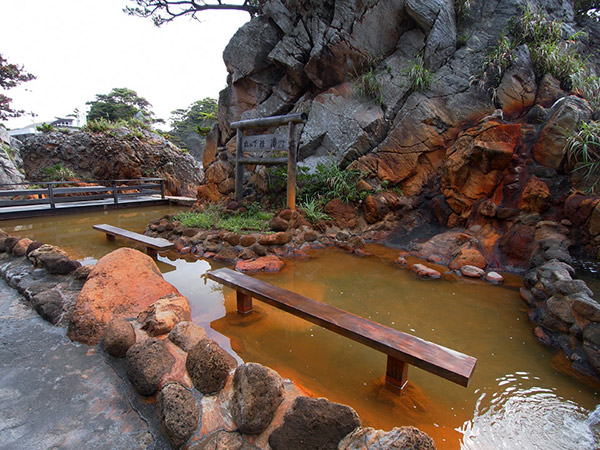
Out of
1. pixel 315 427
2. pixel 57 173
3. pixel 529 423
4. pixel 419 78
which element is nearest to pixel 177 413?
pixel 315 427

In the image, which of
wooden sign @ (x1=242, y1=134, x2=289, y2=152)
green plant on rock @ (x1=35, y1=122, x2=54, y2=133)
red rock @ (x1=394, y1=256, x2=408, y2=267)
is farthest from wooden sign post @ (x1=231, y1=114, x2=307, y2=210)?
green plant on rock @ (x1=35, y1=122, x2=54, y2=133)

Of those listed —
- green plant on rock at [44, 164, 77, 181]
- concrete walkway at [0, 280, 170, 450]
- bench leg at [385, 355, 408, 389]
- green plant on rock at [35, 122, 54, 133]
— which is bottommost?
bench leg at [385, 355, 408, 389]

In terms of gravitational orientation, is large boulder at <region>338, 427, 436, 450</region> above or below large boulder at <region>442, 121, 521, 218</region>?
below

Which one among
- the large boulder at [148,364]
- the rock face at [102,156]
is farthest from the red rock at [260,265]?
the rock face at [102,156]

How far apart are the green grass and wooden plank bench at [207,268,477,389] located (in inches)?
134

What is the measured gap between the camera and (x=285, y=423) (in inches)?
60.6

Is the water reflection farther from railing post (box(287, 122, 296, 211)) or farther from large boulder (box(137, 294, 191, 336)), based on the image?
railing post (box(287, 122, 296, 211))

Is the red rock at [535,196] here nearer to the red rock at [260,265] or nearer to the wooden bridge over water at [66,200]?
the red rock at [260,265]

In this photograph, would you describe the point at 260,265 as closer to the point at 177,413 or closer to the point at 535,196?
the point at 177,413

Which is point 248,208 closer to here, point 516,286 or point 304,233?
point 304,233

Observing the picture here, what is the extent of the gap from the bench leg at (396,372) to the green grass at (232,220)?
4.45 meters

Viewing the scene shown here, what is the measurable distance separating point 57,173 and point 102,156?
1.90 metres

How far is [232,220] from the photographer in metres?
7.09

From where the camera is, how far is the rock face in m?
13.4
